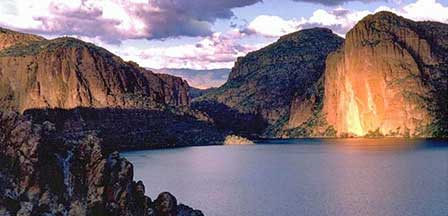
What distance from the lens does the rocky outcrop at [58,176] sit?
49312 mm

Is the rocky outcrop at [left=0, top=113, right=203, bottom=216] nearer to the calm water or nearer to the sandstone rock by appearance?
the sandstone rock

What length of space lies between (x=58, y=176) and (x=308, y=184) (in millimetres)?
60357

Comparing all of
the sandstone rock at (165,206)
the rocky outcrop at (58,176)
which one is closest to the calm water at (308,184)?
the sandstone rock at (165,206)

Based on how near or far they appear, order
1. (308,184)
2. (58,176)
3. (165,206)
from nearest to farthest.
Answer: (58,176), (165,206), (308,184)

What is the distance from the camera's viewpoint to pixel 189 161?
16738 centimetres

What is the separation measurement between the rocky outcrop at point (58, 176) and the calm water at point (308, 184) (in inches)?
920

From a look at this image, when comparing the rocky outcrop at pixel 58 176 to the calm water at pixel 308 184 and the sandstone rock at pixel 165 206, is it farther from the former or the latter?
the calm water at pixel 308 184

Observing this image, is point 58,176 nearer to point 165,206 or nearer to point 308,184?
point 165,206

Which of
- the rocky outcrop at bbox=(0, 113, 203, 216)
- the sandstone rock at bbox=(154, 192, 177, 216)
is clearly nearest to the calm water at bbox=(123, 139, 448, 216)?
the sandstone rock at bbox=(154, 192, 177, 216)

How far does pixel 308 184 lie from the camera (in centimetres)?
10638

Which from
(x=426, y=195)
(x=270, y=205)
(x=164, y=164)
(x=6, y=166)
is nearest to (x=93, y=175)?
(x=6, y=166)

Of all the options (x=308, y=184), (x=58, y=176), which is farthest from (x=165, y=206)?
(x=308, y=184)

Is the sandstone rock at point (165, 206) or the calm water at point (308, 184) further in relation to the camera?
the calm water at point (308, 184)

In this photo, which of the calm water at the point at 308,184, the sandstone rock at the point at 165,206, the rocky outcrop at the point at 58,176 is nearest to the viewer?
the rocky outcrop at the point at 58,176
